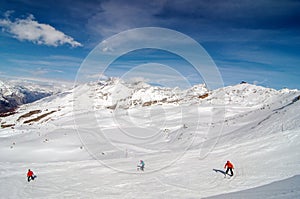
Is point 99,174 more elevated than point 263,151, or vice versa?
point 263,151

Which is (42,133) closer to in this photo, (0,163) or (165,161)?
→ (0,163)

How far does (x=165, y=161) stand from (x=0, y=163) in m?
19.7

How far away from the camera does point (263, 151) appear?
21.7m

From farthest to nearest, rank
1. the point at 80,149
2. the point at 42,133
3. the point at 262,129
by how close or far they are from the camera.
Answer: the point at 42,133, the point at 80,149, the point at 262,129

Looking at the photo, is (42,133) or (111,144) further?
(42,133)

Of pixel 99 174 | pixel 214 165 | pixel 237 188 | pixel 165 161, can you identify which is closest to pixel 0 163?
pixel 99 174

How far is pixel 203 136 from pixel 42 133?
29347 mm

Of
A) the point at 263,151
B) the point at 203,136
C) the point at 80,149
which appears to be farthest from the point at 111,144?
the point at 263,151

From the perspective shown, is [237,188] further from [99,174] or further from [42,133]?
[42,133]

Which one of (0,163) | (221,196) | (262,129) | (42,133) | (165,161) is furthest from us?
(42,133)

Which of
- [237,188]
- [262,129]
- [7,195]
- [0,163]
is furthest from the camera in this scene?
[262,129]

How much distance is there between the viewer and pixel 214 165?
2108 centimetres

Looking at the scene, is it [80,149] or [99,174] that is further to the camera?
[80,149]

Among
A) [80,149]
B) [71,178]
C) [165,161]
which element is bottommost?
[71,178]
